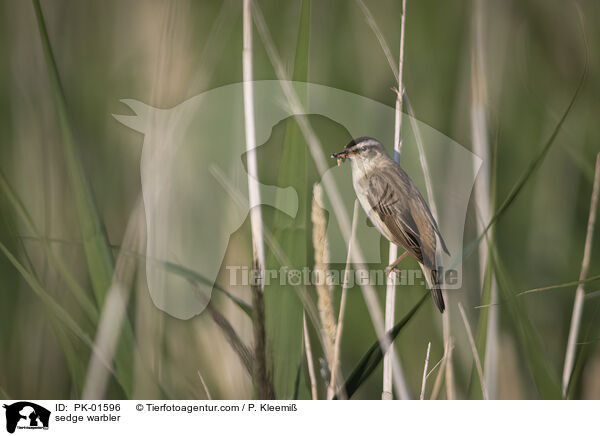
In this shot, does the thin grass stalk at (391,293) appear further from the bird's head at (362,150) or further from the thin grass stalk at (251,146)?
the thin grass stalk at (251,146)

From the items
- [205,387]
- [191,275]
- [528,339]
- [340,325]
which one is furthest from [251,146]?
[528,339]

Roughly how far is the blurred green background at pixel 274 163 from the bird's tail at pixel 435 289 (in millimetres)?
20

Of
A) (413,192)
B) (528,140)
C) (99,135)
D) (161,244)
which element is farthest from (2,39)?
(528,140)

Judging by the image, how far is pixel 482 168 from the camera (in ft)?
3.02

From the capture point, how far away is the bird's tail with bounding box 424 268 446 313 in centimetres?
90

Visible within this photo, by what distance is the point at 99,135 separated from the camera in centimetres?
92

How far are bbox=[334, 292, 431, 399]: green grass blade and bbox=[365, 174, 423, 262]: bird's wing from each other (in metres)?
0.11

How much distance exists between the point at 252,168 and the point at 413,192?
1.06 ft

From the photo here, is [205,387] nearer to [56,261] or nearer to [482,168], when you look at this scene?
[56,261]

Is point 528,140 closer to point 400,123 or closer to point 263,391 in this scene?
point 400,123
